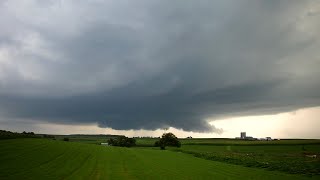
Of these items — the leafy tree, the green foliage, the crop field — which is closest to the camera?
the crop field

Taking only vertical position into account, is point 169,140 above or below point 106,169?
above

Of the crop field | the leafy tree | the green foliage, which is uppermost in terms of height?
the leafy tree

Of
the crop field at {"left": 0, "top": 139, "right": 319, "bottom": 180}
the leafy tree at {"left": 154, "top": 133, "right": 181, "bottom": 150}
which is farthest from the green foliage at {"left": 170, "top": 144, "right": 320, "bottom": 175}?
the leafy tree at {"left": 154, "top": 133, "right": 181, "bottom": 150}

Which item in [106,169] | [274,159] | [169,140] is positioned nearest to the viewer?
[106,169]

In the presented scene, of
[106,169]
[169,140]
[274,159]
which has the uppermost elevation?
[169,140]

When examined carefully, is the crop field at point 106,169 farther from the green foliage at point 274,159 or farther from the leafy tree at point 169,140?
the leafy tree at point 169,140

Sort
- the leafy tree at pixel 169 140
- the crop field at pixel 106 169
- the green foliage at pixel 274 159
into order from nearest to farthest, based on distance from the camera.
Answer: the crop field at pixel 106 169 → the green foliage at pixel 274 159 → the leafy tree at pixel 169 140

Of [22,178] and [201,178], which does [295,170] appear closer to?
[201,178]

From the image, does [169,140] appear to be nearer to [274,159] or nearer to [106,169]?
[274,159]

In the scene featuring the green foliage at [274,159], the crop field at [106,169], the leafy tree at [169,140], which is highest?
the leafy tree at [169,140]

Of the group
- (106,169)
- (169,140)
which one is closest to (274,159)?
(106,169)

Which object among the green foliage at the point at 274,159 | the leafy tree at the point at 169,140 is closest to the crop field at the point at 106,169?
the green foliage at the point at 274,159

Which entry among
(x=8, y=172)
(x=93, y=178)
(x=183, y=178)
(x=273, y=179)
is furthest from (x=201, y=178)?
(x=8, y=172)

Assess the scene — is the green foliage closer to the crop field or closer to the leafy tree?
the crop field
